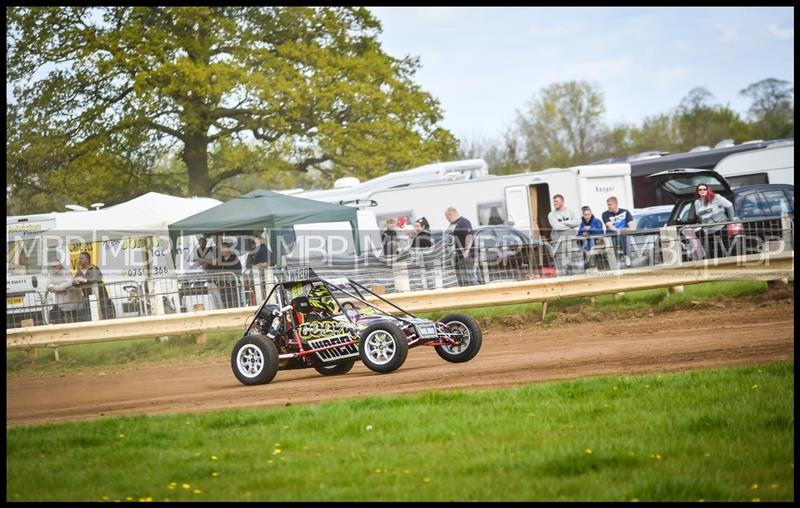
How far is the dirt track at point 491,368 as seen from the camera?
1190 centimetres

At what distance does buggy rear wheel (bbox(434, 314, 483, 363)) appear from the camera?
13.4 meters

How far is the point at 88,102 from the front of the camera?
32.5 meters

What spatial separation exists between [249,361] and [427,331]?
6.53 ft

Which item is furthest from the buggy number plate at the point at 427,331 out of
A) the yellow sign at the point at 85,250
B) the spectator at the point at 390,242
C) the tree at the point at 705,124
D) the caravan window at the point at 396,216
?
the tree at the point at 705,124

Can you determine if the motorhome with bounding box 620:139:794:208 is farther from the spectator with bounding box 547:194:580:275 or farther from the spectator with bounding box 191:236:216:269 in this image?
the spectator with bounding box 191:236:216:269

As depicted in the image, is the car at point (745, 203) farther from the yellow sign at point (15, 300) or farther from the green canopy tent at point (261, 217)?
the yellow sign at point (15, 300)

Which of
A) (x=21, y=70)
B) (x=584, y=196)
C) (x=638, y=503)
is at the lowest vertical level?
(x=638, y=503)

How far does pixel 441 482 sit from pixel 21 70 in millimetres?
27573

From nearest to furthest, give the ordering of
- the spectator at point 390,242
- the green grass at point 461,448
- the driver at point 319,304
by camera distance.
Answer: the green grass at point 461,448 < the driver at point 319,304 < the spectator at point 390,242

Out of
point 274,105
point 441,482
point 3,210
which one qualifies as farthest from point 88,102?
point 441,482

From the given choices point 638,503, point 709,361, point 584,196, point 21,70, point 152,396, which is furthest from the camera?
point 21,70

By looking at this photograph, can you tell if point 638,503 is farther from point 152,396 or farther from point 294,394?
→ point 152,396

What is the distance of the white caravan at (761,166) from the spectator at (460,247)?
8395 millimetres

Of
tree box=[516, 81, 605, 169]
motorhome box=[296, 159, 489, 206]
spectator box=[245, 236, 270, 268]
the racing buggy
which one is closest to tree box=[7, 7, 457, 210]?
motorhome box=[296, 159, 489, 206]
